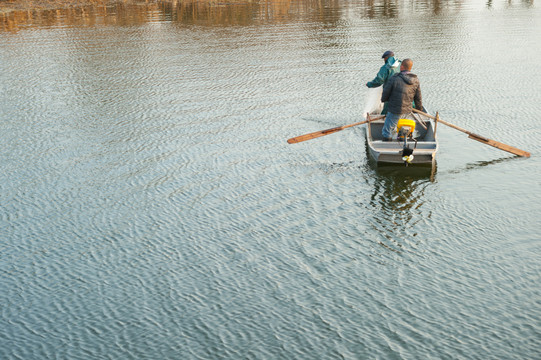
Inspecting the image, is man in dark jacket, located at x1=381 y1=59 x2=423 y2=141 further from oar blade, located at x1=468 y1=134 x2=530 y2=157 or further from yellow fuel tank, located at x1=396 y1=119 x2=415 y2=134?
oar blade, located at x1=468 y1=134 x2=530 y2=157

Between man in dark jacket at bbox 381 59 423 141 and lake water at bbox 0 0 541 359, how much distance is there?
154 centimetres

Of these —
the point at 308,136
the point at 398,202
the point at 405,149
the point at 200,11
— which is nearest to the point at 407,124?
the point at 405,149

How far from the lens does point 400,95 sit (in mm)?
18859

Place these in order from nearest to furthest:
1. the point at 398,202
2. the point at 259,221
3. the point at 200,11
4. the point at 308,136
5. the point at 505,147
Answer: the point at 259,221 < the point at 398,202 < the point at 505,147 < the point at 308,136 < the point at 200,11

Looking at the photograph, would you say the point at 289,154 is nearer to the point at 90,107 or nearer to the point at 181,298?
the point at 181,298

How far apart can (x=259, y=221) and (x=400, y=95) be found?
6745 millimetres

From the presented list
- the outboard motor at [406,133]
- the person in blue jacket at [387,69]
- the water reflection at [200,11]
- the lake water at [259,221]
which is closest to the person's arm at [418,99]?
the person in blue jacket at [387,69]

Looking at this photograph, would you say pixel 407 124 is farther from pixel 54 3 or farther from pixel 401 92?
pixel 54 3

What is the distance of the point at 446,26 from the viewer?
47375 mm

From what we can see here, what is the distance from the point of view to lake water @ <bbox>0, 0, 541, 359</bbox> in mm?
11328

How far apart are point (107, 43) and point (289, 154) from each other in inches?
1111

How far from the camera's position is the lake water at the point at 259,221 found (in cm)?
1133

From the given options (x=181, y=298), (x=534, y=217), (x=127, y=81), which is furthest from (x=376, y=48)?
(x=181, y=298)

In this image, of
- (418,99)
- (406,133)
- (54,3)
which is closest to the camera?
(406,133)
